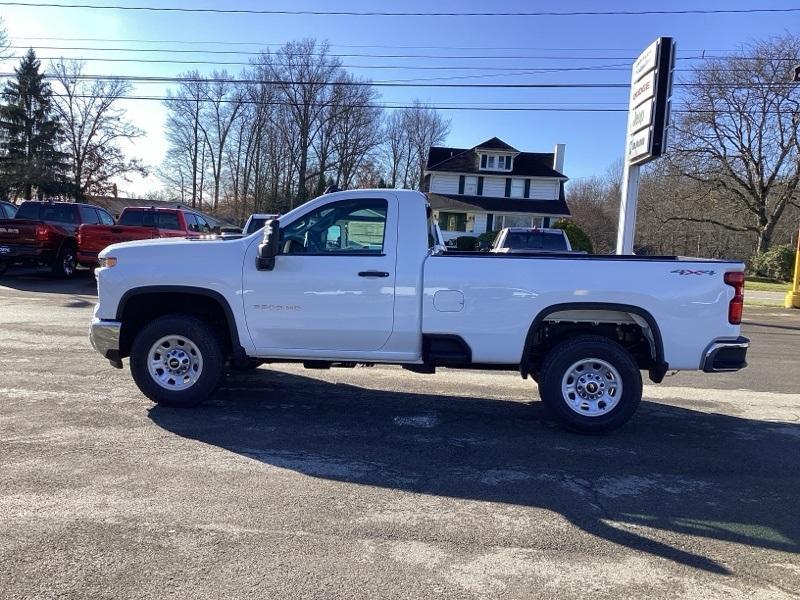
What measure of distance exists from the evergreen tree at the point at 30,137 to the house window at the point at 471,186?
31.0 m

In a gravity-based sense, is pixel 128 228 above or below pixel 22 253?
above

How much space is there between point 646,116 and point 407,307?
31.1ft

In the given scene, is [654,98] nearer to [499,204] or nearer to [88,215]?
[88,215]

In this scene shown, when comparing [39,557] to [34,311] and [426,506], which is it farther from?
[34,311]

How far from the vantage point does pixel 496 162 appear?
46500 millimetres

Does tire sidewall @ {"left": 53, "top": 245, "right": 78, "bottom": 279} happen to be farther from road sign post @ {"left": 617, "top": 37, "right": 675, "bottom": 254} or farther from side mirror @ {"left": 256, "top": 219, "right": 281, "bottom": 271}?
road sign post @ {"left": 617, "top": 37, "right": 675, "bottom": 254}

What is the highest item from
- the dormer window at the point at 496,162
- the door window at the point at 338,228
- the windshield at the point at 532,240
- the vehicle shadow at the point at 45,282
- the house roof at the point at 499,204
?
the dormer window at the point at 496,162

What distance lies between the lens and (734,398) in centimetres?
702

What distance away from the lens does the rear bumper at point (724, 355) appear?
5.16 metres

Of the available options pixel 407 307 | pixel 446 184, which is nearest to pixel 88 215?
pixel 407 307

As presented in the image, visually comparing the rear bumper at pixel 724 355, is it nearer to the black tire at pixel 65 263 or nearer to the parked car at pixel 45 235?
the parked car at pixel 45 235

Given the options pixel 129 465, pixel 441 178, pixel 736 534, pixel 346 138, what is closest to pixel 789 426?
pixel 736 534

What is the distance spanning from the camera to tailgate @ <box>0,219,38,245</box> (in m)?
15.8

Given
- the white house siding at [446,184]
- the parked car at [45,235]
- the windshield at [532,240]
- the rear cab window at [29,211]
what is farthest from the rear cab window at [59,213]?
the white house siding at [446,184]
